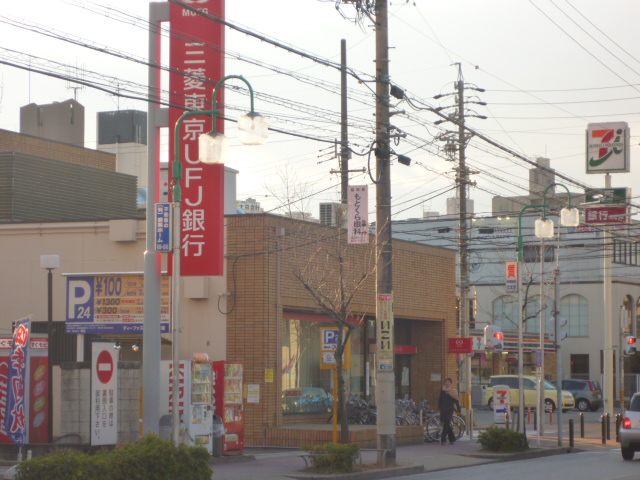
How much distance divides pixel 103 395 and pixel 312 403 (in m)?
11.6

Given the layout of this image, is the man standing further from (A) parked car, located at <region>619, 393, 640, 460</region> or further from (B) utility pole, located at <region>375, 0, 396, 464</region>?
(B) utility pole, located at <region>375, 0, 396, 464</region>

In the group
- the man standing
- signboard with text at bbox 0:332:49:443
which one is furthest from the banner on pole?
the man standing

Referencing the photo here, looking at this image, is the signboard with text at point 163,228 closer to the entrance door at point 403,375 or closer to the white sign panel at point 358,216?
the white sign panel at point 358,216

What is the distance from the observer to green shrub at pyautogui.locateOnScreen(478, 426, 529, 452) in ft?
84.1

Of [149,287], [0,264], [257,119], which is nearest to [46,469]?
[149,287]

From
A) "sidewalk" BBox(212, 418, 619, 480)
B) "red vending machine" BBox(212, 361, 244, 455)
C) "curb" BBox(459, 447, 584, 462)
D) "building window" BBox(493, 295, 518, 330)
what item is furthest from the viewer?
"building window" BBox(493, 295, 518, 330)

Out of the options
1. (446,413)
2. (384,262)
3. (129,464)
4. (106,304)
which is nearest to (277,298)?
(106,304)

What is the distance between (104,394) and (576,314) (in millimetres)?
53022

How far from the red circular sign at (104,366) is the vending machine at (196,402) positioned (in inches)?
63.4

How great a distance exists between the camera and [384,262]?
21.4 metres

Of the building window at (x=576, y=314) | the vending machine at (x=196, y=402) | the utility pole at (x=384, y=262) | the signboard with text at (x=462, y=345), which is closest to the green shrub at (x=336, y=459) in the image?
the utility pole at (x=384, y=262)

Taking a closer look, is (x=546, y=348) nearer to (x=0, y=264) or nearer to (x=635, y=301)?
(x=635, y=301)

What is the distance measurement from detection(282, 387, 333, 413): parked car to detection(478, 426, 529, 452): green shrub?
19.8 ft

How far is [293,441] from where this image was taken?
26656mm
